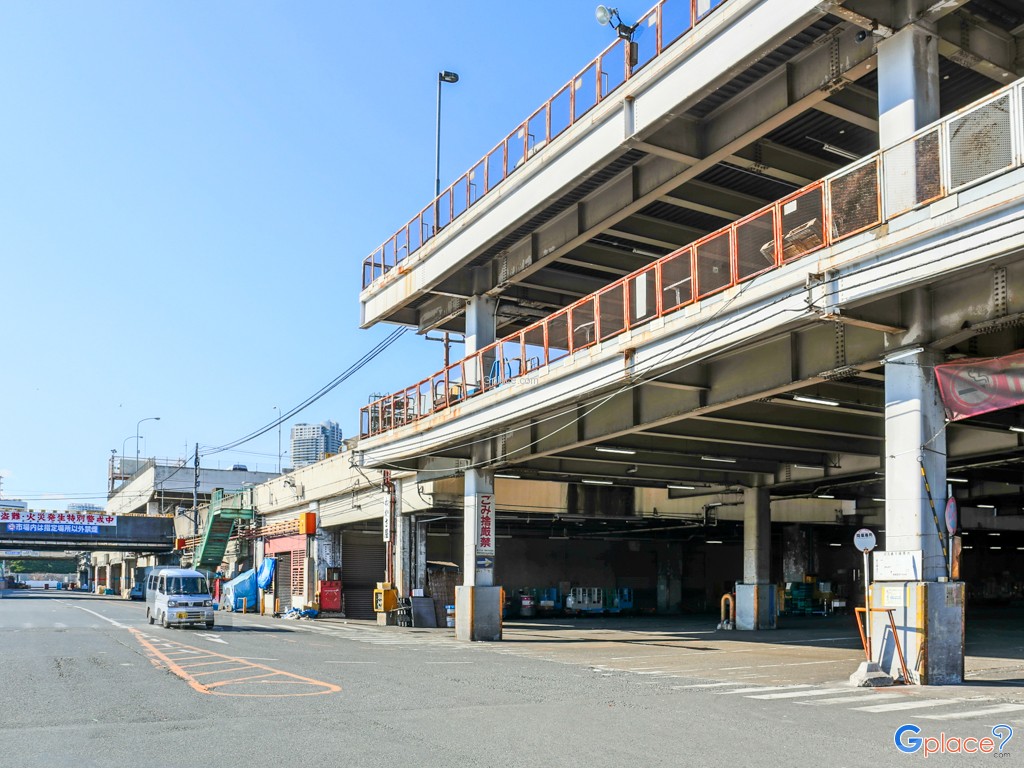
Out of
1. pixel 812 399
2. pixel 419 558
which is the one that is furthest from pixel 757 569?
pixel 812 399

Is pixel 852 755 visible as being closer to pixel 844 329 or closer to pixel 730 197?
pixel 844 329

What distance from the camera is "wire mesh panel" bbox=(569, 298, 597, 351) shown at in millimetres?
24203

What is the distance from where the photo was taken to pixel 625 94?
2288cm

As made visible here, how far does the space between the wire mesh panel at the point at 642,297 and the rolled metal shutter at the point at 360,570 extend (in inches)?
1175

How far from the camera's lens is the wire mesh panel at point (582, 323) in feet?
79.4

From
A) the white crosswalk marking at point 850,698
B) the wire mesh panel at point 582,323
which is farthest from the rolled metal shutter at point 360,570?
the white crosswalk marking at point 850,698

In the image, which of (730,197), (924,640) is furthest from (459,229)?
(924,640)

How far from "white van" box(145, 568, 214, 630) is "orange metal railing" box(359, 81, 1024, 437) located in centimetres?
1536

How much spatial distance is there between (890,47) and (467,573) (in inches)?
813

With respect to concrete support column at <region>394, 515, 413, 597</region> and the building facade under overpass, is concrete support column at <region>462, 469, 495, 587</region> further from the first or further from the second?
concrete support column at <region>394, 515, 413, 597</region>

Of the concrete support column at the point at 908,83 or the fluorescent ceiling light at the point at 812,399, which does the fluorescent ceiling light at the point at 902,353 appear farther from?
the fluorescent ceiling light at the point at 812,399

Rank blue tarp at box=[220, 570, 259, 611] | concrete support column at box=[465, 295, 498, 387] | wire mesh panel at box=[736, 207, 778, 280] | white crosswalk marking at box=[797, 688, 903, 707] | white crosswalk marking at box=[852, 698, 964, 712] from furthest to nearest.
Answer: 1. blue tarp at box=[220, 570, 259, 611]
2. concrete support column at box=[465, 295, 498, 387]
3. wire mesh panel at box=[736, 207, 778, 280]
4. white crosswalk marking at box=[797, 688, 903, 707]
5. white crosswalk marking at box=[852, 698, 964, 712]

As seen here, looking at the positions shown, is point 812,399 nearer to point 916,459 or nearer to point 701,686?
point 916,459

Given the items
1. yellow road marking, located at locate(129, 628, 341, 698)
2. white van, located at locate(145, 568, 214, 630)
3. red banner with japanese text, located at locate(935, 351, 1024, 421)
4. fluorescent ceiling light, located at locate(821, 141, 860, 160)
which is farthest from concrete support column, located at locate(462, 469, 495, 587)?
red banner with japanese text, located at locate(935, 351, 1024, 421)
